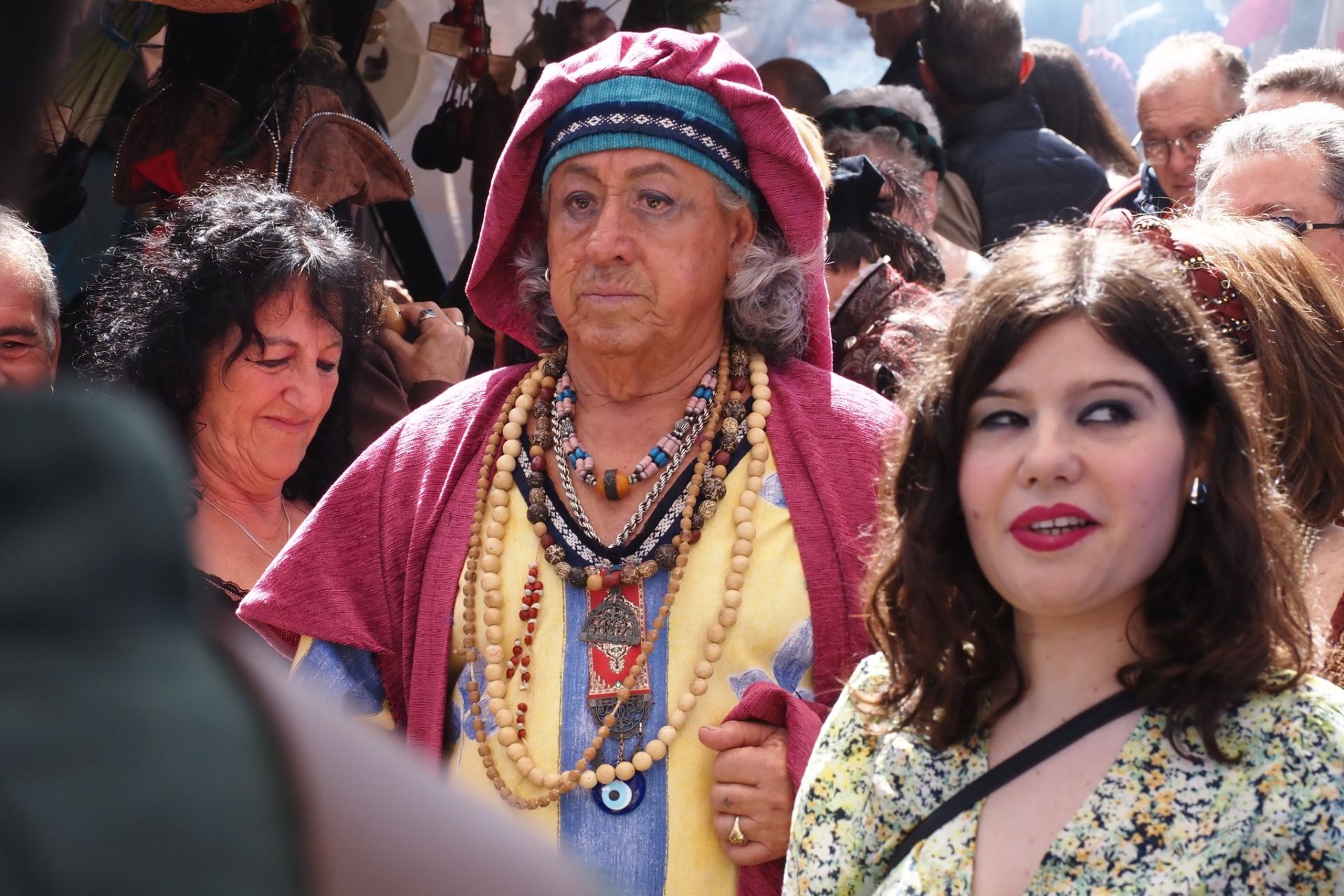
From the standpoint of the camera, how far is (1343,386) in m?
2.30

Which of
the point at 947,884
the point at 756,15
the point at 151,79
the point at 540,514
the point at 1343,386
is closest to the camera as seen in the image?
the point at 947,884

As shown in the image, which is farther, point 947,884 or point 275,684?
point 947,884

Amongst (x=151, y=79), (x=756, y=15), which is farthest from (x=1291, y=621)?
(x=756, y=15)

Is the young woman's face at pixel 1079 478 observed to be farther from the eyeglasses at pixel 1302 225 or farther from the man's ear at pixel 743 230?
the eyeglasses at pixel 1302 225

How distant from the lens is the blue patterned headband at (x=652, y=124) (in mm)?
2686

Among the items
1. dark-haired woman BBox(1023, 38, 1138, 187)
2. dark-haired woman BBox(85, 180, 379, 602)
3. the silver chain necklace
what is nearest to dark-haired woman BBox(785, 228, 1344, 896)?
the silver chain necklace

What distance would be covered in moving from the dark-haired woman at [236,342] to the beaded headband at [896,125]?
1.88m

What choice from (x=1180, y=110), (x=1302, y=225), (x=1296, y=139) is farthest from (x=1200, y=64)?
(x=1302, y=225)

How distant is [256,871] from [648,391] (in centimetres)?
235

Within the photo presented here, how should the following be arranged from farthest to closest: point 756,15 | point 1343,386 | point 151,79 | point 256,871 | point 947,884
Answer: point 756,15
point 151,79
point 1343,386
point 947,884
point 256,871

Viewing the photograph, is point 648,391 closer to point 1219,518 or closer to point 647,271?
point 647,271

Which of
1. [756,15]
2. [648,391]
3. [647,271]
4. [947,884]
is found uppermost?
[756,15]

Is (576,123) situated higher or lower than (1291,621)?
higher

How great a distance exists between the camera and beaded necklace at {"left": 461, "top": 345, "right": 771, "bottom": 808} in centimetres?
244
